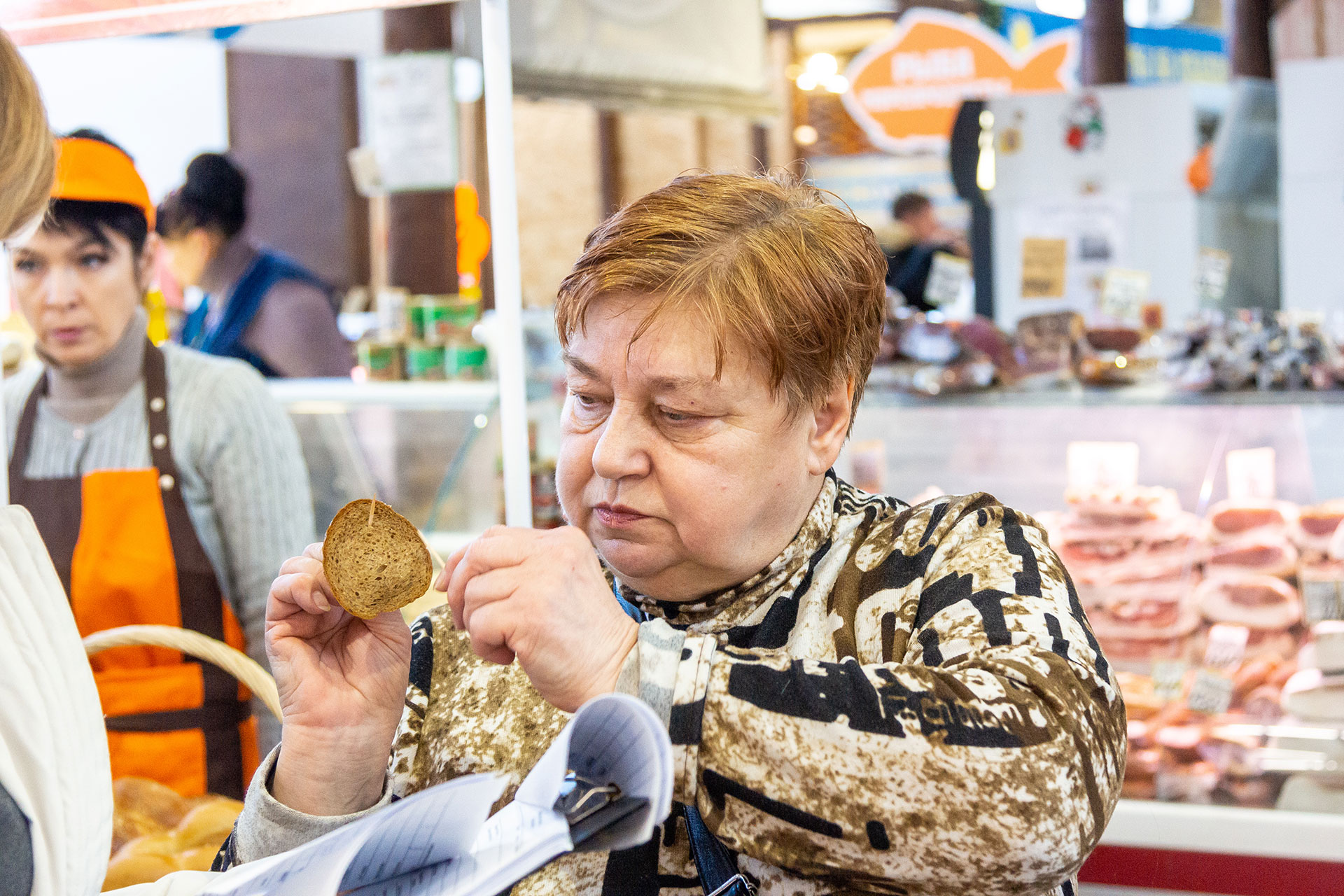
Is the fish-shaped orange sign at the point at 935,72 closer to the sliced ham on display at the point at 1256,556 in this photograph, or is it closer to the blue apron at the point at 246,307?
the blue apron at the point at 246,307

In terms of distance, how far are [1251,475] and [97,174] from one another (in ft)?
8.01

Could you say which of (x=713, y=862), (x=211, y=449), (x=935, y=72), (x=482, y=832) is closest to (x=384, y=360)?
(x=211, y=449)

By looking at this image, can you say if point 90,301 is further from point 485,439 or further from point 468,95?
point 468,95

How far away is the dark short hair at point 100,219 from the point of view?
223cm

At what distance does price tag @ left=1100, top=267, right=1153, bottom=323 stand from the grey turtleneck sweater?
1.99 m

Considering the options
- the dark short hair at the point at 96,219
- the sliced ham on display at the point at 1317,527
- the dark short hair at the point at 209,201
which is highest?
the dark short hair at the point at 209,201

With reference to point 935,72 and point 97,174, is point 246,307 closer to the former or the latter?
point 97,174

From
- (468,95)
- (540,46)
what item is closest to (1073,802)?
(540,46)

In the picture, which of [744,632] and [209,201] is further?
[209,201]

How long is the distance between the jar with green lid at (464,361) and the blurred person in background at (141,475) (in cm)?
83

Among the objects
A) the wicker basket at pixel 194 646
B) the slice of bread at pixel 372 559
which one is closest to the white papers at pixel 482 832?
the slice of bread at pixel 372 559

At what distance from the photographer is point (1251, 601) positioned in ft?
7.52

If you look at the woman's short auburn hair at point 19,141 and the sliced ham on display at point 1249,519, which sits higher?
the woman's short auburn hair at point 19,141

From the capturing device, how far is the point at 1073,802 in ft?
2.82
